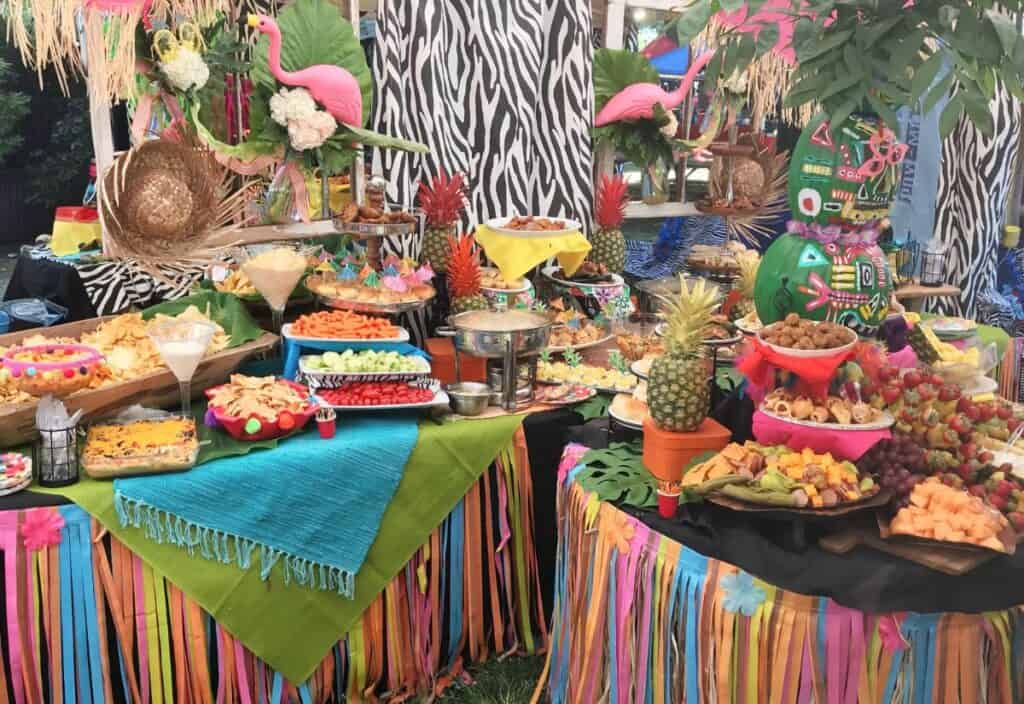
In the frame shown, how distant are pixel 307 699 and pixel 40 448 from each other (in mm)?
978

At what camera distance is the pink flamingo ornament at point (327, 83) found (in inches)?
125

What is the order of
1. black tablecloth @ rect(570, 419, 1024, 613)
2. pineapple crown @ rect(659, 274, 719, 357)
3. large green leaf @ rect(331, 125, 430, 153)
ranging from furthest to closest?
large green leaf @ rect(331, 125, 430, 153) → pineapple crown @ rect(659, 274, 719, 357) → black tablecloth @ rect(570, 419, 1024, 613)

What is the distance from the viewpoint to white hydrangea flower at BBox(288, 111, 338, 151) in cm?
324

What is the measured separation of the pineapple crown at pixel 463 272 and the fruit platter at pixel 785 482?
1.60 metres

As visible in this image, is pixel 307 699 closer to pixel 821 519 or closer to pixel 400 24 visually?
pixel 821 519

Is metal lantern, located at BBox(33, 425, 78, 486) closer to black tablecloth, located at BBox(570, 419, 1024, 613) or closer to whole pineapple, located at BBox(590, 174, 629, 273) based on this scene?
black tablecloth, located at BBox(570, 419, 1024, 613)

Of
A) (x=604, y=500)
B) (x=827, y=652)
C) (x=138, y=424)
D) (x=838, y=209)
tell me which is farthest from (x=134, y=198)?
(x=827, y=652)

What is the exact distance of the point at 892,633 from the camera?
1728 millimetres

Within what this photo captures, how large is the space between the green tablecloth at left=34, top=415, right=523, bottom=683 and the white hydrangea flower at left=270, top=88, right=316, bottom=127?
1247mm

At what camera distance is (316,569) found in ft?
8.19

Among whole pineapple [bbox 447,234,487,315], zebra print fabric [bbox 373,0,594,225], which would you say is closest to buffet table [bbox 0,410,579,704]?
whole pineapple [bbox 447,234,487,315]

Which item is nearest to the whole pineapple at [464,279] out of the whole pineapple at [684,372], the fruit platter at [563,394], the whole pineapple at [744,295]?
the fruit platter at [563,394]

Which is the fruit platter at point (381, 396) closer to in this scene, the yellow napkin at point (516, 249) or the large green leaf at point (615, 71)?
the yellow napkin at point (516, 249)

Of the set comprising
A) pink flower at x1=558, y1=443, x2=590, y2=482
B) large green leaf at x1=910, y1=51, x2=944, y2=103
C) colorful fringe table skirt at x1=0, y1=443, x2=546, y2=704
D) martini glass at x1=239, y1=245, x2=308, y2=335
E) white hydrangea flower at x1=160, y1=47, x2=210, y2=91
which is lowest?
colorful fringe table skirt at x1=0, y1=443, x2=546, y2=704
